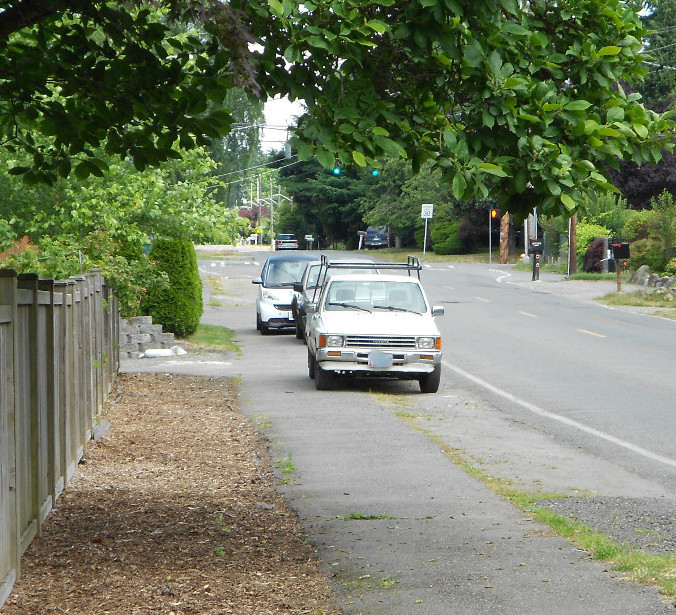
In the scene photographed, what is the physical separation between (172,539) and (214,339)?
16122mm

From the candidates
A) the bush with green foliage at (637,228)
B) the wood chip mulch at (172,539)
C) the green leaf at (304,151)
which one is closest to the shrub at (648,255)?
the bush with green foliage at (637,228)

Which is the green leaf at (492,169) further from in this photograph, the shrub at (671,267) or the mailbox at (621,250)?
the shrub at (671,267)

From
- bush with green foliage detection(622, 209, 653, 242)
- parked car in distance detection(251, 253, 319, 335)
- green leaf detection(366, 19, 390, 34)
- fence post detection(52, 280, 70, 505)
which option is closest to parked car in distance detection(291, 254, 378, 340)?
parked car in distance detection(251, 253, 319, 335)

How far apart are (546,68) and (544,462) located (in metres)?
4.52

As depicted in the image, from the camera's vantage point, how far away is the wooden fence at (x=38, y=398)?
5277 mm

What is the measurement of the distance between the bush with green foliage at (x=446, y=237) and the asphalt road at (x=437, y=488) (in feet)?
205

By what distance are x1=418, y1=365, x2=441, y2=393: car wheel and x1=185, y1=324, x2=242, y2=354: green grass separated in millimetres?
6439

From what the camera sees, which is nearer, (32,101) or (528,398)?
(32,101)

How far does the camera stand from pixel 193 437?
10.9 metres

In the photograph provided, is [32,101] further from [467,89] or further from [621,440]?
[621,440]

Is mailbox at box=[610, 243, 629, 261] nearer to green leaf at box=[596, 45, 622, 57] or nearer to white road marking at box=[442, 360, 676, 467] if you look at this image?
white road marking at box=[442, 360, 676, 467]

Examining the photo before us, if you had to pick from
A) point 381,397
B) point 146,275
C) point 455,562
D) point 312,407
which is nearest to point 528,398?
point 381,397

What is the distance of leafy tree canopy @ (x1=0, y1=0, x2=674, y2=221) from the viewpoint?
5.48 m

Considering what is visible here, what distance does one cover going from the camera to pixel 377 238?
93688 mm
